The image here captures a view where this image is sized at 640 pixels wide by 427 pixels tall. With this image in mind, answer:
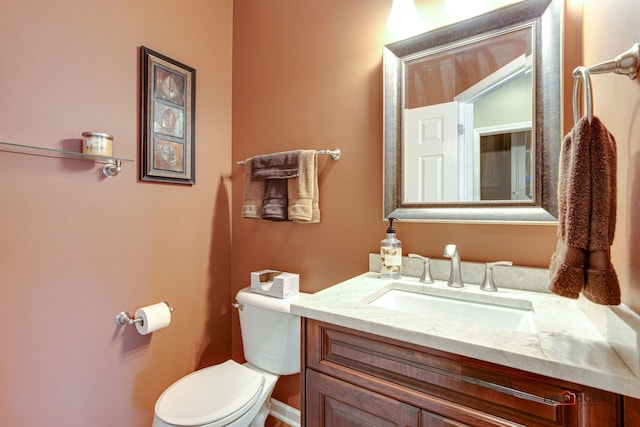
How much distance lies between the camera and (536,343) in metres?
0.61

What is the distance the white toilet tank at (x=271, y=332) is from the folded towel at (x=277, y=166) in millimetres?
584

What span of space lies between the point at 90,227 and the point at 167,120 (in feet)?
2.03

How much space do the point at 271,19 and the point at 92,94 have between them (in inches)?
39.2

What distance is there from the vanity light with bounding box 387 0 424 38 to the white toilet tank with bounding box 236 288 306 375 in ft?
4.13

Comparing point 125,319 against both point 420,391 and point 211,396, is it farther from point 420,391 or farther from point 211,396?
point 420,391

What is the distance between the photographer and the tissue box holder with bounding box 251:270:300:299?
4.58 ft

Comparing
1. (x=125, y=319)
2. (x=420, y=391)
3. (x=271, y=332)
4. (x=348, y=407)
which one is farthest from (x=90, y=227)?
(x=420, y=391)

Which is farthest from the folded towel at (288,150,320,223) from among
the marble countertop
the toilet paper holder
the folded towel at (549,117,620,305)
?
the folded towel at (549,117,620,305)

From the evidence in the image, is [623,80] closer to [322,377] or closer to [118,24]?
[322,377]

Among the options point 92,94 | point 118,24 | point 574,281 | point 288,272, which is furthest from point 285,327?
point 118,24

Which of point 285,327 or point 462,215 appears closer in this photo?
point 462,215

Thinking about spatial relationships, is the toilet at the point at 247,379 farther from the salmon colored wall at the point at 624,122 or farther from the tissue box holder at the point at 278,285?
the salmon colored wall at the point at 624,122

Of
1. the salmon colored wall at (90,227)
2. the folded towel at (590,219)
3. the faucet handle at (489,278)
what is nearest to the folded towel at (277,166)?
the salmon colored wall at (90,227)

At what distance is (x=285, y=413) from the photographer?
1611 millimetres
